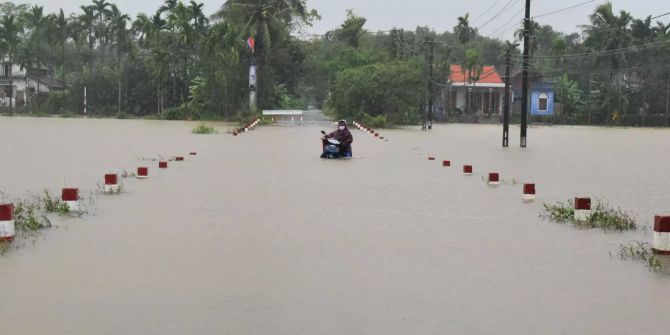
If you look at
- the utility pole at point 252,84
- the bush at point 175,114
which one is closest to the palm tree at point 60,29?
the bush at point 175,114

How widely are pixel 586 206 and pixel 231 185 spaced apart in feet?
25.1

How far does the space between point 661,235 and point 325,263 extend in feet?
12.0

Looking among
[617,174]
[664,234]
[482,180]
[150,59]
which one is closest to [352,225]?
[664,234]

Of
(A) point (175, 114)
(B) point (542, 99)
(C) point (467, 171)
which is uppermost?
(B) point (542, 99)

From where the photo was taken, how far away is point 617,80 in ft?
242

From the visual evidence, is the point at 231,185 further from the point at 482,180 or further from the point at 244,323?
the point at 244,323

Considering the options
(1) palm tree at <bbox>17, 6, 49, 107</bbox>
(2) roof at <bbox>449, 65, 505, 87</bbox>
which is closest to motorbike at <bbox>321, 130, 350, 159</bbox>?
(2) roof at <bbox>449, 65, 505, 87</bbox>

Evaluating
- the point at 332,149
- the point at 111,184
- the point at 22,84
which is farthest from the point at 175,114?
the point at 111,184

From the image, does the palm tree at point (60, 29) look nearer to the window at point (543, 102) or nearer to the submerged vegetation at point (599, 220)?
the window at point (543, 102)

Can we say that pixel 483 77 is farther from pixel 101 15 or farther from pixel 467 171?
pixel 467 171

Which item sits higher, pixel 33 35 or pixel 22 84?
pixel 33 35

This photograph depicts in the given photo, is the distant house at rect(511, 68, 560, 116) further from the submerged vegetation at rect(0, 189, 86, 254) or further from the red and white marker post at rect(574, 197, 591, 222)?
the submerged vegetation at rect(0, 189, 86, 254)

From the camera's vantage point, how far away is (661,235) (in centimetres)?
899

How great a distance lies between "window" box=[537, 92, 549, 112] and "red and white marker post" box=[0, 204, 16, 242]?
76.4m
